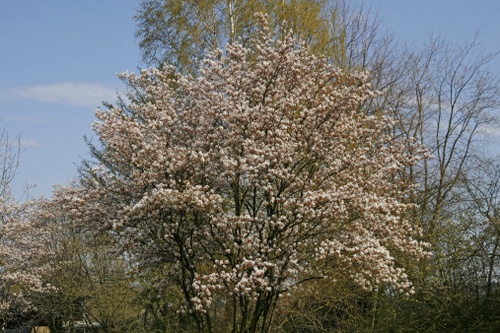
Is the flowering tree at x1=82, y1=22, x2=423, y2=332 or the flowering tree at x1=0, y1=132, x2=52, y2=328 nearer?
the flowering tree at x1=82, y1=22, x2=423, y2=332

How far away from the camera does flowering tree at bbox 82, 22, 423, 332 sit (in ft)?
35.7

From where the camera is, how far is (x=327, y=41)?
72.3 ft

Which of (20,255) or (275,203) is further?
(20,255)

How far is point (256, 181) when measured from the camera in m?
11.0

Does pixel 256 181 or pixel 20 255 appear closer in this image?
pixel 256 181

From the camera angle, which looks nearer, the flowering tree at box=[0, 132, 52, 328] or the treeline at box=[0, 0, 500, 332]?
the treeline at box=[0, 0, 500, 332]

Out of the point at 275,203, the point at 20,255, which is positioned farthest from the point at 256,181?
the point at 20,255

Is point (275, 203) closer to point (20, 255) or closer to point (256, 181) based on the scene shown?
point (256, 181)

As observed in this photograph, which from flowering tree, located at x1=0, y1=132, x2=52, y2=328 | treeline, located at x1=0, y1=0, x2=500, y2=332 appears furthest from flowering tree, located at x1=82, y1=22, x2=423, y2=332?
flowering tree, located at x1=0, y1=132, x2=52, y2=328

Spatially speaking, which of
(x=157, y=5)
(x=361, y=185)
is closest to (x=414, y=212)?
(x=361, y=185)

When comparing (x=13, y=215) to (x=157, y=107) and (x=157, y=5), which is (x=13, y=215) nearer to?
(x=157, y=5)

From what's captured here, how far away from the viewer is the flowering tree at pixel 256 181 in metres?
10.9

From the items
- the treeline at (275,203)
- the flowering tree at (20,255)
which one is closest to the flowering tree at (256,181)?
the treeline at (275,203)

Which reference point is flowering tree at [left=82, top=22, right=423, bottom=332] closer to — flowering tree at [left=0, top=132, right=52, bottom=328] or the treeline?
the treeline
